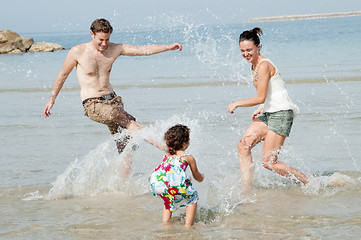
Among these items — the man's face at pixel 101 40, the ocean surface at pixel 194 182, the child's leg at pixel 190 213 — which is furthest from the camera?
the man's face at pixel 101 40

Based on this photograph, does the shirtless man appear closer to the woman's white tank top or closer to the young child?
the woman's white tank top

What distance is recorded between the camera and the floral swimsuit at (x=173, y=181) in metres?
4.60

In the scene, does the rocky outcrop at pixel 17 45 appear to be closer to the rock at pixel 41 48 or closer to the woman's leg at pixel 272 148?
the rock at pixel 41 48

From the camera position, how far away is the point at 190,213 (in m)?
4.78

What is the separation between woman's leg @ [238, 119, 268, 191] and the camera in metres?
5.61

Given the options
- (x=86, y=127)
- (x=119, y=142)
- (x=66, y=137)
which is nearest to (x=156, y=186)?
(x=119, y=142)

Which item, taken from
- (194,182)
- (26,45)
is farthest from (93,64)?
(26,45)

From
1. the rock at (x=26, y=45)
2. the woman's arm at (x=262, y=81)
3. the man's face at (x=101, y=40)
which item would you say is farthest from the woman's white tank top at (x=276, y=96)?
the rock at (x=26, y=45)

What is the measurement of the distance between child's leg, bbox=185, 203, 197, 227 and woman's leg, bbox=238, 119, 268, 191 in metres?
1.15

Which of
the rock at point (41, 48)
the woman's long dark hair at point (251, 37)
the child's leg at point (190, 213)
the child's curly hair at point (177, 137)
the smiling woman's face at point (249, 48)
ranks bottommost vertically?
the child's leg at point (190, 213)

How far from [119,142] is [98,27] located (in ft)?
4.74

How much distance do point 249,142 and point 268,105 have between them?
0.48 m

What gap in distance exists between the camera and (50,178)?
22.5 ft

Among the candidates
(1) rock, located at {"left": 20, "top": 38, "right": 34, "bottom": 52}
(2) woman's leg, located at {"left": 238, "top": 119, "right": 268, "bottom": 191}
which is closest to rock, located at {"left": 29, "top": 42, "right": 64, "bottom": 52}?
(1) rock, located at {"left": 20, "top": 38, "right": 34, "bottom": 52}
